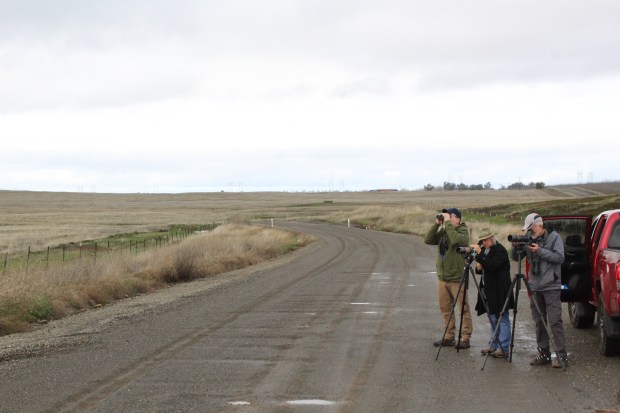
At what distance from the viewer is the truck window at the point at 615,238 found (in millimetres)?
10166

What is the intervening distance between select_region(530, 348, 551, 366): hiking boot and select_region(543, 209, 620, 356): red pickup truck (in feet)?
2.52

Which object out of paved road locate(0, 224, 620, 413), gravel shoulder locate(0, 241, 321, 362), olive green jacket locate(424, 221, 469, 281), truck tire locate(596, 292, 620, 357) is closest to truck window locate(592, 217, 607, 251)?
truck tire locate(596, 292, 620, 357)

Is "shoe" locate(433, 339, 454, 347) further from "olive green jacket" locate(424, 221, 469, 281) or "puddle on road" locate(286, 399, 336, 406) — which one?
"puddle on road" locate(286, 399, 336, 406)

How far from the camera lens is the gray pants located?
895 cm

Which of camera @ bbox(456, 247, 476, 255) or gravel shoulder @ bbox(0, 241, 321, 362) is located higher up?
camera @ bbox(456, 247, 476, 255)

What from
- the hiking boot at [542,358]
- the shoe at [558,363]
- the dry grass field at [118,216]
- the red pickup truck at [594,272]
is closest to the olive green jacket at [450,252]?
the red pickup truck at [594,272]

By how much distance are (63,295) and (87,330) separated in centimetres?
422

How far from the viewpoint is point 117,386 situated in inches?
317

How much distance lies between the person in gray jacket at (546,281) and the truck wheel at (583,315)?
2747mm

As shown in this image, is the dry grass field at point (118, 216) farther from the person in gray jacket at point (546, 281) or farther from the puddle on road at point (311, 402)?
the puddle on road at point (311, 402)

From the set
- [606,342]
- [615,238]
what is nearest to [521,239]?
[606,342]

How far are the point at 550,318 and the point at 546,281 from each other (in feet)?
1.50

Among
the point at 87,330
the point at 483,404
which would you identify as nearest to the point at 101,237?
the point at 87,330

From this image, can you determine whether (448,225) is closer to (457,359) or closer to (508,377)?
(457,359)
